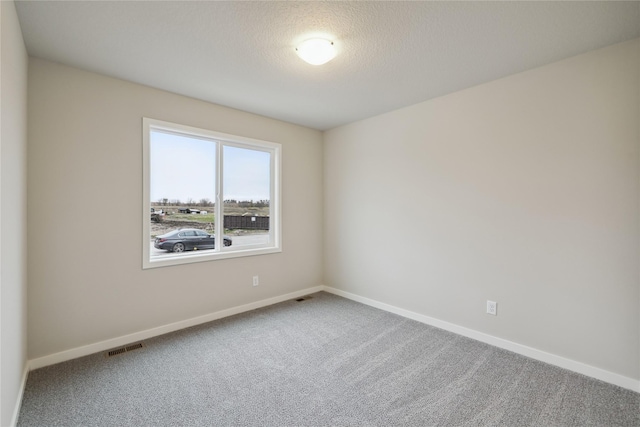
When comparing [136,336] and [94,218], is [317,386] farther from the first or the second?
[94,218]

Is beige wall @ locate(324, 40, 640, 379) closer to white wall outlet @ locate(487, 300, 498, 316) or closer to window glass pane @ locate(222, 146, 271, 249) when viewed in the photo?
white wall outlet @ locate(487, 300, 498, 316)

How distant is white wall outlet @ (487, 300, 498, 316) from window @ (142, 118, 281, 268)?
254 cm

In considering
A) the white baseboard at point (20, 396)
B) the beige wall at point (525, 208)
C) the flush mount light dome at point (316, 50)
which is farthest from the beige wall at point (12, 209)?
the beige wall at point (525, 208)

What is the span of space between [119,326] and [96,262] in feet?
2.10

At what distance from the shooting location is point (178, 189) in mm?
3186

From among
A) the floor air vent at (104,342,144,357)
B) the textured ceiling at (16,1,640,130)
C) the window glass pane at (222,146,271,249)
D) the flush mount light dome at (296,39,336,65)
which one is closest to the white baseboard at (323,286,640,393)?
the window glass pane at (222,146,271,249)

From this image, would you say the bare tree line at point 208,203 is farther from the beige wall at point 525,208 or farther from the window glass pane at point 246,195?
the beige wall at point 525,208

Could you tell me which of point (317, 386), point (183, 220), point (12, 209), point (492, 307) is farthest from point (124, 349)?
point (492, 307)

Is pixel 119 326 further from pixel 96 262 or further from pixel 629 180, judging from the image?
pixel 629 180

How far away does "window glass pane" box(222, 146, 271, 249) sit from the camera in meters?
3.61

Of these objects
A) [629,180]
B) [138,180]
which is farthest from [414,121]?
[138,180]

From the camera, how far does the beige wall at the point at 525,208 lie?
212 centimetres

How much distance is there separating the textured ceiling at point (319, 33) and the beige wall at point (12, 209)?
0.34 m

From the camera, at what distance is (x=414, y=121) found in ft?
11.0
